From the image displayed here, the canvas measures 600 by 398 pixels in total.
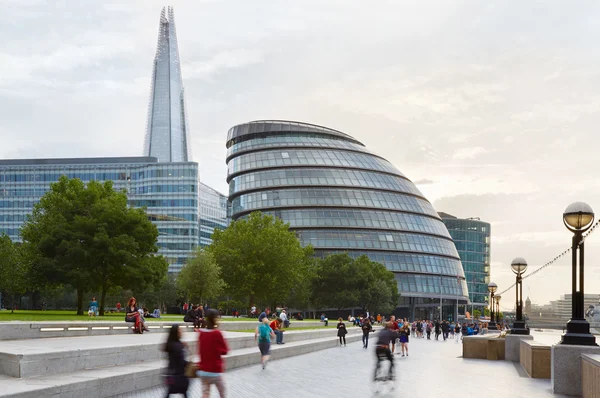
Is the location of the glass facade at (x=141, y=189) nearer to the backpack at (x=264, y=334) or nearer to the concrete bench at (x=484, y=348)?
the concrete bench at (x=484, y=348)

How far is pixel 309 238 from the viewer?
113m

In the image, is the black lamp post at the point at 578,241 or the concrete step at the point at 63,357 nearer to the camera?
the concrete step at the point at 63,357

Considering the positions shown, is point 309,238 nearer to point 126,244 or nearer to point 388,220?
point 388,220

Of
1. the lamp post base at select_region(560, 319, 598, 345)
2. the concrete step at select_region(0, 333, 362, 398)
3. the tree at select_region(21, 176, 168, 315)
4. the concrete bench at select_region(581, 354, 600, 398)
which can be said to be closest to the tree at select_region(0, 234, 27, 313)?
the tree at select_region(21, 176, 168, 315)

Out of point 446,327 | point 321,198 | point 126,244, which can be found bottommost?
point 446,327

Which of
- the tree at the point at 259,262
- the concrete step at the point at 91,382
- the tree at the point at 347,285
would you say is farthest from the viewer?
the tree at the point at 347,285

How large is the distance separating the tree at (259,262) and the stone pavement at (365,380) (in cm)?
4190

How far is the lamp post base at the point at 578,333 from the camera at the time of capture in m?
16.5

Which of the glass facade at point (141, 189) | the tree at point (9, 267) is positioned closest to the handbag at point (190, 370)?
the tree at point (9, 267)

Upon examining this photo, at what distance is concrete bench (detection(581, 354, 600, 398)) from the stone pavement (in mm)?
2005

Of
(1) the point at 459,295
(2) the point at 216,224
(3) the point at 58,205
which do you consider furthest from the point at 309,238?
(2) the point at 216,224

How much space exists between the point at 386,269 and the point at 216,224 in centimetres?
8205

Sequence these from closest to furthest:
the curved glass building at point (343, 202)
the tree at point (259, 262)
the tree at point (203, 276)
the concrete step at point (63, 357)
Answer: the concrete step at point (63, 357)
the tree at point (203, 276)
the tree at point (259, 262)
the curved glass building at point (343, 202)

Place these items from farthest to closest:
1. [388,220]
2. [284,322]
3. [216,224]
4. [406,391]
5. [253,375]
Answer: [216,224], [388,220], [284,322], [253,375], [406,391]
